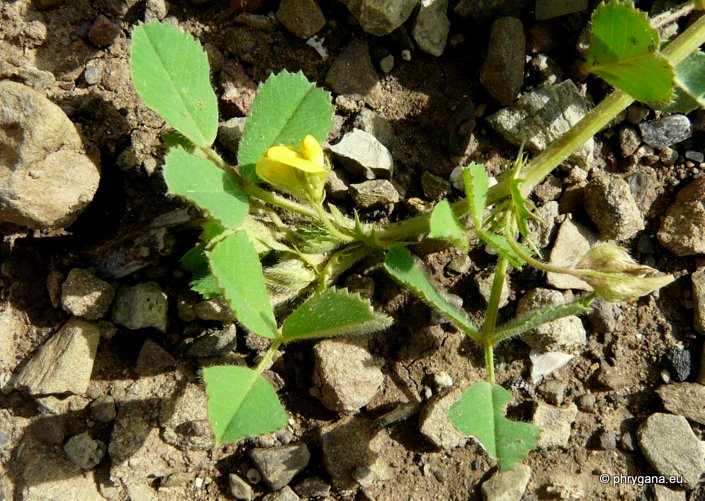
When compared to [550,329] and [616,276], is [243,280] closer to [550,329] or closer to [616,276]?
[616,276]

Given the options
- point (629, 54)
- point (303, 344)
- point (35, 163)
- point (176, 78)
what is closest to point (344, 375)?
point (303, 344)

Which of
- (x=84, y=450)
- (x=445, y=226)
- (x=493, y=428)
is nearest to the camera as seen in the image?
(x=445, y=226)

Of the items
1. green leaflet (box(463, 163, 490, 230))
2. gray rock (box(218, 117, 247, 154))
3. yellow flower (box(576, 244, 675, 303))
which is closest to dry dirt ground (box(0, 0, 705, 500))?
gray rock (box(218, 117, 247, 154))

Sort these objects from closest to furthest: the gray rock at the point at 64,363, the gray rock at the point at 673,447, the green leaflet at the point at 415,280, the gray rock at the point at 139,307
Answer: the green leaflet at the point at 415,280
the gray rock at the point at 64,363
the gray rock at the point at 139,307
the gray rock at the point at 673,447

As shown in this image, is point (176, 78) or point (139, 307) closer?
point (176, 78)

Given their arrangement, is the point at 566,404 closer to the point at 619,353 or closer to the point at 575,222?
the point at 619,353

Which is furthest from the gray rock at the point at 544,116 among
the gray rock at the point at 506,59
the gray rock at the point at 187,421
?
the gray rock at the point at 187,421

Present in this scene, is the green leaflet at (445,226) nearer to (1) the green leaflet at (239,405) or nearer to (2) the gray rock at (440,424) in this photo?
(1) the green leaflet at (239,405)
